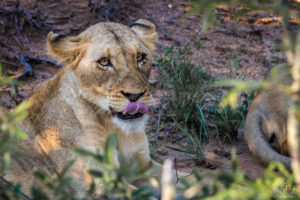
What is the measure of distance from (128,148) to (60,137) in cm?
51

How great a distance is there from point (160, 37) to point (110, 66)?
4702 millimetres

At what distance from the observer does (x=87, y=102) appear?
306 cm

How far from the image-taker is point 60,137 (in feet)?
10.1

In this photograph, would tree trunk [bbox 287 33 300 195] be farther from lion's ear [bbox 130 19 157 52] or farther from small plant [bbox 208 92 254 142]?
small plant [bbox 208 92 254 142]

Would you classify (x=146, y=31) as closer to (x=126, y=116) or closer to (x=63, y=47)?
(x=63, y=47)

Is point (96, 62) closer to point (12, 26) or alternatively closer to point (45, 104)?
point (45, 104)

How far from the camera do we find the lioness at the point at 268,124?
4055 mm

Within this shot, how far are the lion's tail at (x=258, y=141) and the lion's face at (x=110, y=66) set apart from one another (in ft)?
4.86

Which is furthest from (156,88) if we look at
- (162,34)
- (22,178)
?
(22,178)

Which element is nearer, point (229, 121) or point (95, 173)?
point (95, 173)

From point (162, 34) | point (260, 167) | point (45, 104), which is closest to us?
point (45, 104)

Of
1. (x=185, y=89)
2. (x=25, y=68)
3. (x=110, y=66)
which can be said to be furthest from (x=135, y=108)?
(x=25, y=68)

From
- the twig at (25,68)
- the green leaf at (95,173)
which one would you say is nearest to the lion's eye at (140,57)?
the green leaf at (95,173)

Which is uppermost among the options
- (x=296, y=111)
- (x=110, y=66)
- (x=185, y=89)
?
(x=296, y=111)
